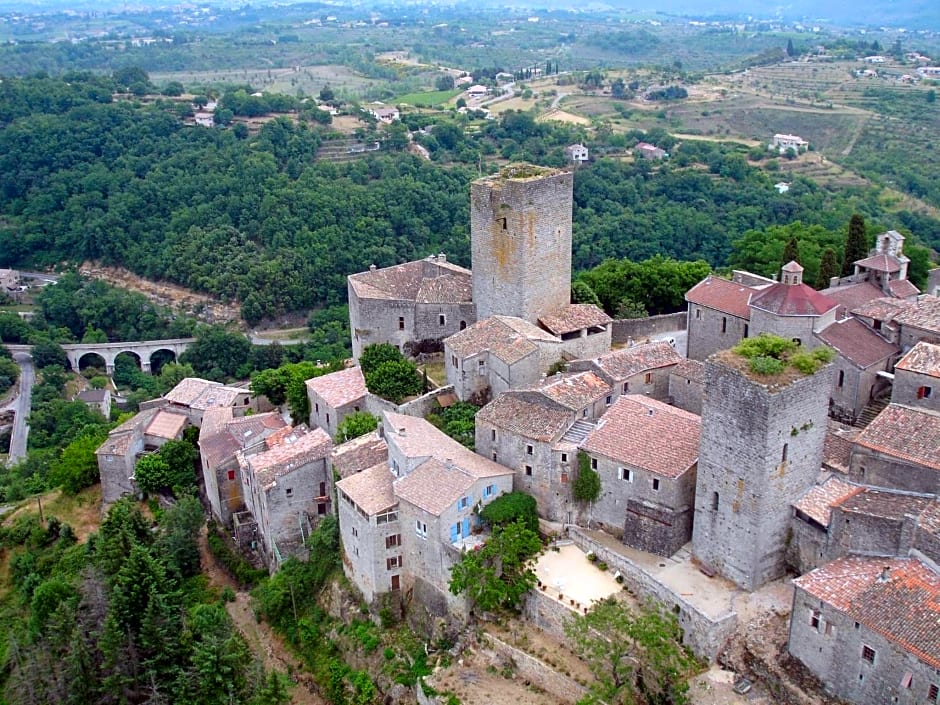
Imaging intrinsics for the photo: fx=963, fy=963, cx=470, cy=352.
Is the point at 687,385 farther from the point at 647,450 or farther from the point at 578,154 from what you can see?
the point at 578,154

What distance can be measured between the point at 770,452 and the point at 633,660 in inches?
251

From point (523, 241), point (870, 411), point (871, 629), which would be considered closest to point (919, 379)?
point (870, 411)

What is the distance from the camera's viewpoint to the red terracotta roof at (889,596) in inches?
838

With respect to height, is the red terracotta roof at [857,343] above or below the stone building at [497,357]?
above

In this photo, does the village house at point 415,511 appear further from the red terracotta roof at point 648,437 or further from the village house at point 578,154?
the village house at point 578,154

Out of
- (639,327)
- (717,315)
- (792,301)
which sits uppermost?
(792,301)

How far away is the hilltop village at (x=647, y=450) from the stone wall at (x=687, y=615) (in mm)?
76

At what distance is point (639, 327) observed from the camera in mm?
40344

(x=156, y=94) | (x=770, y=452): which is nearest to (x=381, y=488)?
(x=770, y=452)

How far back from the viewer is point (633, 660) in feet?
80.7

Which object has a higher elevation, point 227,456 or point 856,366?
point 856,366

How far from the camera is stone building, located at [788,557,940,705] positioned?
69.6 feet

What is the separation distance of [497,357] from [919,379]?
44.6ft

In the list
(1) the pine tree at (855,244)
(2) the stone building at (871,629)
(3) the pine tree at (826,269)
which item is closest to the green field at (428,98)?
(1) the pine tree at (855,244)
